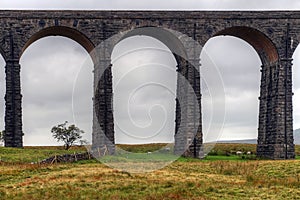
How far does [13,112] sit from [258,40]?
88.6ft

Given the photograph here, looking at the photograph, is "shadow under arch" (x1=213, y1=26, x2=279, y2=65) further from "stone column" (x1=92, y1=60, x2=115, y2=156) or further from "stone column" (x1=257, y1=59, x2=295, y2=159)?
"stone column" (x1=92, y1=60, x2=115, y2=156)

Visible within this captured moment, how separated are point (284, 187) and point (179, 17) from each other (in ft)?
91.7

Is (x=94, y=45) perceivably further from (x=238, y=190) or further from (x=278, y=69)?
(x=238, y=190)

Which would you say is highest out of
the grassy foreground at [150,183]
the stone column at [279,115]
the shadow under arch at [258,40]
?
the shadow under arch at [258,40]

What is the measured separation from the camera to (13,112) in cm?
5228

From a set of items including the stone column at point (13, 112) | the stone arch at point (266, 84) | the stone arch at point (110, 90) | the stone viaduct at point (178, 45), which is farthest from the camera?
the stone arch at point (266, 84)

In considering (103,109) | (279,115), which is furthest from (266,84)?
(103,109)

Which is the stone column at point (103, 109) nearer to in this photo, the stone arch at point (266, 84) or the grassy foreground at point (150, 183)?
the stone arch at point (266, 84)

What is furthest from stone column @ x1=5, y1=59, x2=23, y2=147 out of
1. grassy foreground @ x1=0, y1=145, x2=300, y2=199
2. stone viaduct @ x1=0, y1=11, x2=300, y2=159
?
grassy foreground @ x1=0, y1=145, x2=300, y2=199

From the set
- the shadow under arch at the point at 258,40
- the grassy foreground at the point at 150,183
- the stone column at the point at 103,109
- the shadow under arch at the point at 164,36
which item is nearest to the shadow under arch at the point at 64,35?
the stone column at the point at 103,109

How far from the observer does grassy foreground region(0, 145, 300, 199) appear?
28.4 metres

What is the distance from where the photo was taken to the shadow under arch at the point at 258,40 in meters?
56.0

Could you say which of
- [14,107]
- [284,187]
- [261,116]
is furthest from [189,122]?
[284,187]

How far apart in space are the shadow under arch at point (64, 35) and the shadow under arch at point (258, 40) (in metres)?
13.5
